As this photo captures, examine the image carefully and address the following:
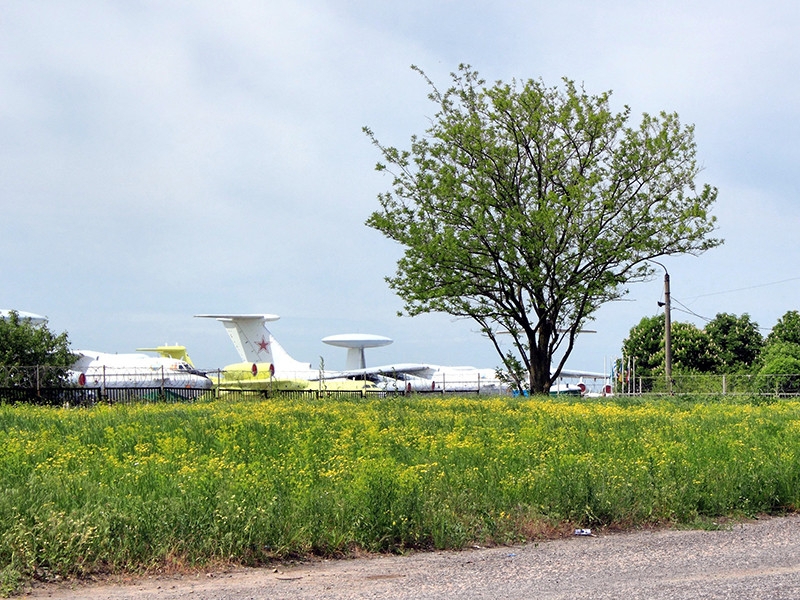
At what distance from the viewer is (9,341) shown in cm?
5234

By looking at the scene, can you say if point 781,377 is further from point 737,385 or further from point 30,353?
point 30,353

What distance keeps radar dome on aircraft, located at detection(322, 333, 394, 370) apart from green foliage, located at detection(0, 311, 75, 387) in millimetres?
26030

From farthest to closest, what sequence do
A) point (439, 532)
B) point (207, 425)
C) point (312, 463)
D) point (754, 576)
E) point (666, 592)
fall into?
point (207, 425), point (312, 463), point (439, 532), point (754, 576), point (666, 592)

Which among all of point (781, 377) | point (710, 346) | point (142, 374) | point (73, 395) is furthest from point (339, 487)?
point (710, 346)

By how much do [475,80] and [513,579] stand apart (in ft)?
86.4

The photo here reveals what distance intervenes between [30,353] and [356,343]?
95.9ft

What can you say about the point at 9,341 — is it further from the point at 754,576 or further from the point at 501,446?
the point at 754,576

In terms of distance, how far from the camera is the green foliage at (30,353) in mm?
50250

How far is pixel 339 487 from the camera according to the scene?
891cm

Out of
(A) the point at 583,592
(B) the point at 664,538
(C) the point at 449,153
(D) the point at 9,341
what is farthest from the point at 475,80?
(D) the point at 9,341

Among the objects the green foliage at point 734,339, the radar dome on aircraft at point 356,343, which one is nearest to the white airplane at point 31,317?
the radar dome on aircraft at point 356,343

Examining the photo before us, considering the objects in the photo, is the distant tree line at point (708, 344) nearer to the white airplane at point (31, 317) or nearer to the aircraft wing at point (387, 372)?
the aircraft wing at point (387, 372)

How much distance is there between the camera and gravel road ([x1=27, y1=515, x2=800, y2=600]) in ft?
20.6

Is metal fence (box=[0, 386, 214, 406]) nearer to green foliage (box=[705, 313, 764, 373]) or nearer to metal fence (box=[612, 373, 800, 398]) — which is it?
metal fence (box=[612, 373, 800, 398])
